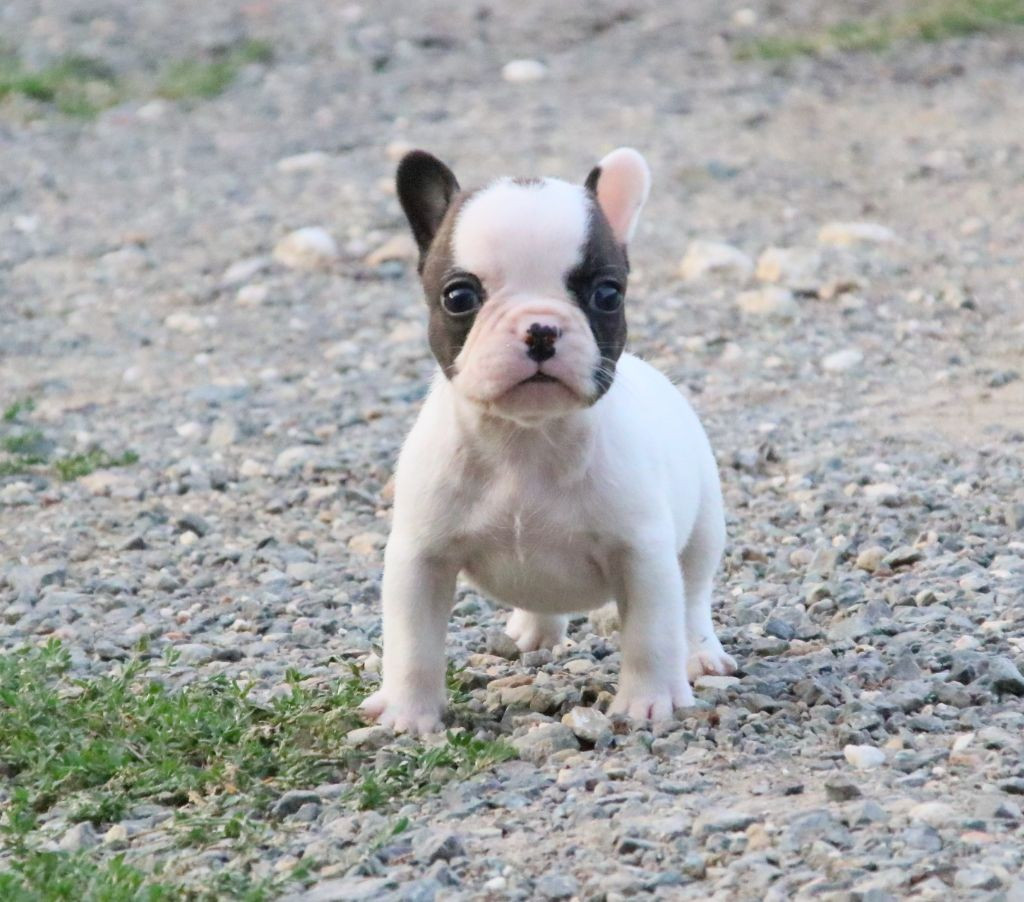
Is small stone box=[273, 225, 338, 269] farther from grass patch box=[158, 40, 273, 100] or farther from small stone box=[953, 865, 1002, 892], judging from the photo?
small stone box=[953, 865, 1002, 892]

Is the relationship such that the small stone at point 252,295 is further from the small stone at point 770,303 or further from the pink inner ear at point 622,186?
the pink inner ear at point 622,186

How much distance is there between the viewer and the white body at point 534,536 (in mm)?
5016

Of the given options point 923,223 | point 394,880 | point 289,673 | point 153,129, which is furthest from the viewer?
point 153,129

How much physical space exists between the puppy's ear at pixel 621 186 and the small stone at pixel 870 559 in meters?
1.81

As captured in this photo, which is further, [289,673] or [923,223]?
[923,223]

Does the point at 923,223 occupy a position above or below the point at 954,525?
above

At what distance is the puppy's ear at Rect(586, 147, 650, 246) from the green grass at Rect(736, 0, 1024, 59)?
31.3 feet

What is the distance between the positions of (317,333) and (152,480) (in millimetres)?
2286

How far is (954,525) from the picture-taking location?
683cm

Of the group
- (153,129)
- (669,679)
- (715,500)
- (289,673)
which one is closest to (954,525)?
(715,500)

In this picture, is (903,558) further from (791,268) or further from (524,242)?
(791,268)

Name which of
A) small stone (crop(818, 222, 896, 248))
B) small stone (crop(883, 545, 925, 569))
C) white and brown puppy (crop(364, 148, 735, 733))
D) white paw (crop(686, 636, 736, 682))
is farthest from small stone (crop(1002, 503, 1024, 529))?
small stone (crop(818, 222, 896, 248))

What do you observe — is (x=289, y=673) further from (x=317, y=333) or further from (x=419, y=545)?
(x=317, y=333)

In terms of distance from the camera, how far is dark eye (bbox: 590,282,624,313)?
191 inches
